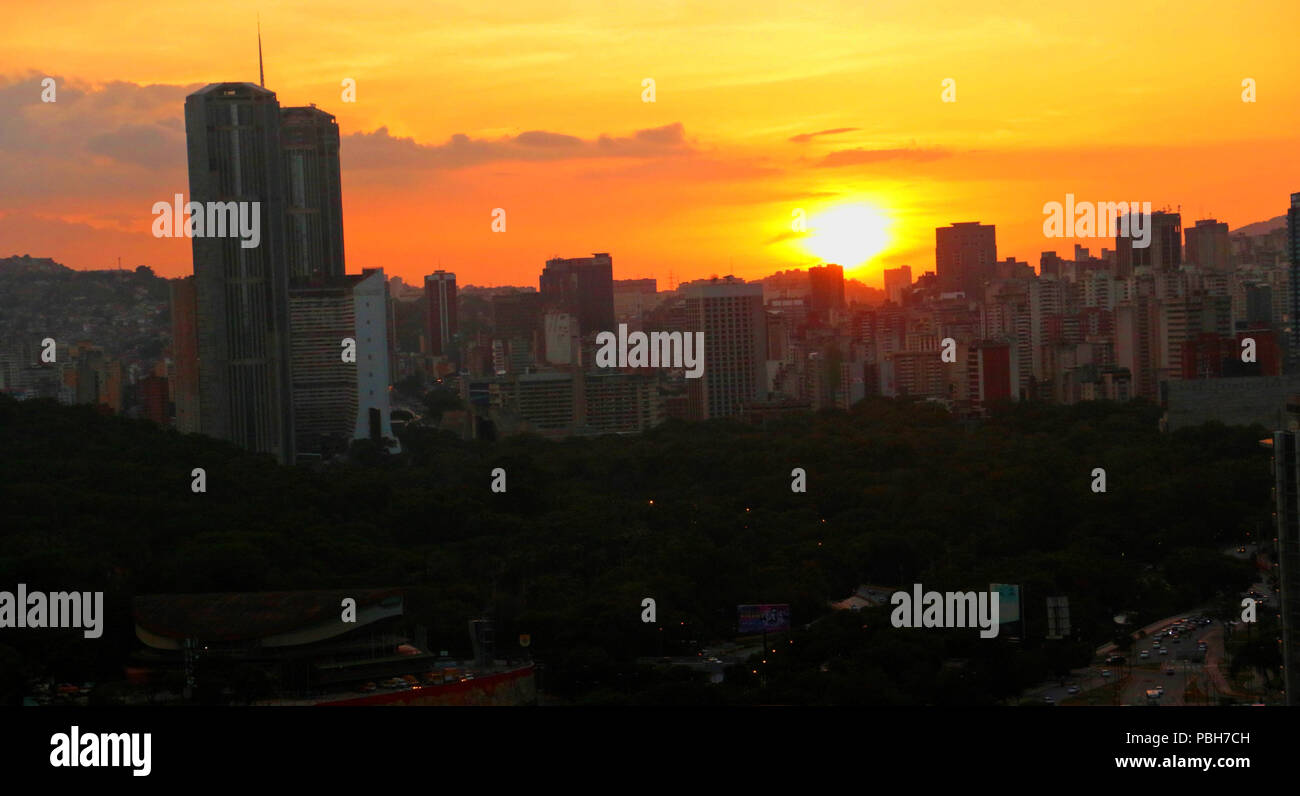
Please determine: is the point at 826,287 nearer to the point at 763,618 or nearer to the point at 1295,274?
the point at 1295,274

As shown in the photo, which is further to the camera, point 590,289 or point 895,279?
point 895,279

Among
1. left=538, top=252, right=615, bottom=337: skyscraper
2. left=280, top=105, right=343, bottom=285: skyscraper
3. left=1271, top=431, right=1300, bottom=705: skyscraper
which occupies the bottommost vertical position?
left=1271, top=431, right=1300, bottom=705: skyscraper

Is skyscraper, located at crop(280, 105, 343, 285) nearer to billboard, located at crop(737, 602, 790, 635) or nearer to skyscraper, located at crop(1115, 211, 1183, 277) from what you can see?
skyscraper, located at crop(1115, 211, 1183, 277)

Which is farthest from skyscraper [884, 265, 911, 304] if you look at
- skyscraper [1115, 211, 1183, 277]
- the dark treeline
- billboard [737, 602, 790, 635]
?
billboard [737, 602, 790, 635]

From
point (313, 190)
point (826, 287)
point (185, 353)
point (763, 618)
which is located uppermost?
point (313, 190)

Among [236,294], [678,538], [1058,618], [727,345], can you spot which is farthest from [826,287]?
[1058,618]
